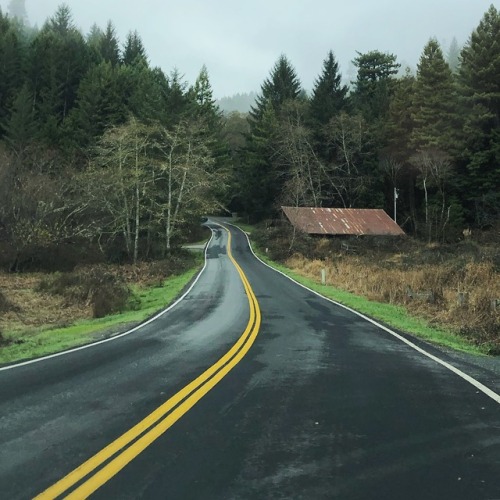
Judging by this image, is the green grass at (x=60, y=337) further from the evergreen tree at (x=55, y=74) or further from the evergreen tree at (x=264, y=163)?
the evergreen tree at (x=55, y=74)

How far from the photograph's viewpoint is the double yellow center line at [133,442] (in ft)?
12.2

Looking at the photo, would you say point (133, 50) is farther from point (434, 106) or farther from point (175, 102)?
point (434, 106)

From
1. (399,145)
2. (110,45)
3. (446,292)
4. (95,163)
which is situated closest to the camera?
(446,292)

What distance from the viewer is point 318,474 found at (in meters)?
3.97

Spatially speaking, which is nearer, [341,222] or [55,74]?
[341,222]

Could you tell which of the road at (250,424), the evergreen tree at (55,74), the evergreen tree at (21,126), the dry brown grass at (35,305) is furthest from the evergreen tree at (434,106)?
the road at (250,424)

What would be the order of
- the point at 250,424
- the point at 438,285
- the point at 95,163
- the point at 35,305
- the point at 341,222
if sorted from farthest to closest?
the point at 341,222 < the point at 95,163 < the point at 35,305 < the point at 438,285 < the point at 250,424

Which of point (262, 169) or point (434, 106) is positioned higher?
point (434, 106)

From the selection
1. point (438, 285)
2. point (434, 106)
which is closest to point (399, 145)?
point (434, 106)

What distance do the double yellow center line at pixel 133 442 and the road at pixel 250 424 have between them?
2cm

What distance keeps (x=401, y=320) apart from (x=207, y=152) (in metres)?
40.0

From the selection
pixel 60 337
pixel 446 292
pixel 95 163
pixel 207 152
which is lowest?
pixel 60 337

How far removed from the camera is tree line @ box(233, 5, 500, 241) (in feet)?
163

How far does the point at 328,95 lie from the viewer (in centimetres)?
6538
